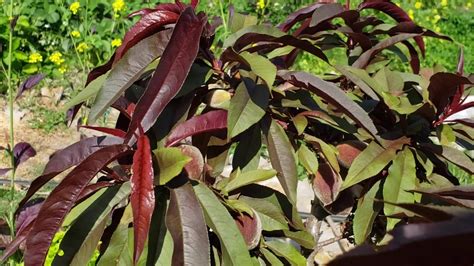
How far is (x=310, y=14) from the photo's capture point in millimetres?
2168

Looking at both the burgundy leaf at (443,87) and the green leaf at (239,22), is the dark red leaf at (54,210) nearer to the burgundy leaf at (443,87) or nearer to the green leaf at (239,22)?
the green leaf at (239,22)

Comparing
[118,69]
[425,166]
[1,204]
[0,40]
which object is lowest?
[1,204]

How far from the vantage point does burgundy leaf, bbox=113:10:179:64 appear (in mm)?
1687

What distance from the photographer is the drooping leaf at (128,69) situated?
1.54 m

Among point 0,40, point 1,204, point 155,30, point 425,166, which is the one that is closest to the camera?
point 155,30

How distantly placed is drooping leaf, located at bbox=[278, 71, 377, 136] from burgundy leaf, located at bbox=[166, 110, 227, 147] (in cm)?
20

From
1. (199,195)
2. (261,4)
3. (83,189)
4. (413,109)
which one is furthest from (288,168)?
(261,4)

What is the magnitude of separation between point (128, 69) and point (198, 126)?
0.20 m

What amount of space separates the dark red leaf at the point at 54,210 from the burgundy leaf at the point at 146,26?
35 cm

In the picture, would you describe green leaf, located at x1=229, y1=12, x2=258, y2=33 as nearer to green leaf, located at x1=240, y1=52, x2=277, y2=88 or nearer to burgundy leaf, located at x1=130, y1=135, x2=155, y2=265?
green leaf, located at x1=240, y1=52, x2=277, y2=88

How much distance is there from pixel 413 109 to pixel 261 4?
4.57 meters

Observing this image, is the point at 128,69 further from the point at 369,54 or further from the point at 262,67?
the point at 369,54

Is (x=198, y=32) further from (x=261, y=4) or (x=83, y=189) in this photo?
(x=261, y=4)

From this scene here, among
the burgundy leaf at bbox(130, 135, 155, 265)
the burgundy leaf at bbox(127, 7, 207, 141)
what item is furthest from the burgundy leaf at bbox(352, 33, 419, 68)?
the burgundy leaf at bbox(130, 135, 155, 265)
